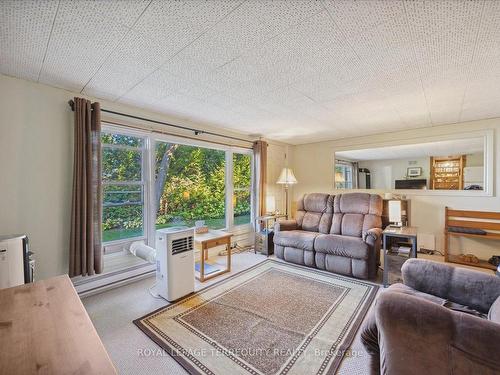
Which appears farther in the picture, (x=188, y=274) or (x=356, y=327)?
(x=188, y=274)

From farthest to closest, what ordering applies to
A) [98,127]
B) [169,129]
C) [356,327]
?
[169,129] < [98,127] < [356,327]

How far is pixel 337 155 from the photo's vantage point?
496 centimetres

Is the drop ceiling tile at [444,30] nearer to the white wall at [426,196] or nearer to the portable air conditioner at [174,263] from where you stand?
the white wall at [426,196]

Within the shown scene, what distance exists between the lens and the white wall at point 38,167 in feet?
7.02

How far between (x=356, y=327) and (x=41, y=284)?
2.32m

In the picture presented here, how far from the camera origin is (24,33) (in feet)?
4.99

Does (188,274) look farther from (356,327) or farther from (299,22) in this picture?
(299,22)

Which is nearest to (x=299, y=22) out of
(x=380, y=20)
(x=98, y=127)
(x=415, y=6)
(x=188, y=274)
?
(x=380, y=20)

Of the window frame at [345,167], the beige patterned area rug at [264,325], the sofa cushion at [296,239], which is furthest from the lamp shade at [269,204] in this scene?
the beige patterned area rug at [264,325]

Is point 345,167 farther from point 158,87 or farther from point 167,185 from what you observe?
point 158,87

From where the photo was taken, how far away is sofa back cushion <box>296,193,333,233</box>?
4.00 metres

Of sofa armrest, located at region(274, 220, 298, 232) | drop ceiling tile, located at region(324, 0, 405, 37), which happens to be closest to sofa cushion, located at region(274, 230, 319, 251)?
sofa armrest, located at region(274, 220, 298, 232)

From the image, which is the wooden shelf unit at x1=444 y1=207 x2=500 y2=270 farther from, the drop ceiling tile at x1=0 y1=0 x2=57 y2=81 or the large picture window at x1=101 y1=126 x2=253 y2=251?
the drop ceiling tile at x1=0 y1=0 x2=57 y2=81

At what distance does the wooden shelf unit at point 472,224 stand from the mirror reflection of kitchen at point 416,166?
40 centimetres
